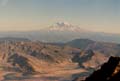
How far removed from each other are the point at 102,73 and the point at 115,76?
7.93 metres

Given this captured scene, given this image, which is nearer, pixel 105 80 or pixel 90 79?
pixel 105 80

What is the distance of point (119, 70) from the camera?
235ft

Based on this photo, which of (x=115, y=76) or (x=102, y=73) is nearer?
(x=115, y=76)

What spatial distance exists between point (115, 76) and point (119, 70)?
3.11 m

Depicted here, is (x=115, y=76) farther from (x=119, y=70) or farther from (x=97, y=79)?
(x=97, y=79)

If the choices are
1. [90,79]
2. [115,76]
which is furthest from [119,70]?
[90,79]

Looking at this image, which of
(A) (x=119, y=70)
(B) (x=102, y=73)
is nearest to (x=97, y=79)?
(B) (x=102, y=73)

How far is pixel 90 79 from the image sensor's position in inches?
3110

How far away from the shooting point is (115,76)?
6925cm

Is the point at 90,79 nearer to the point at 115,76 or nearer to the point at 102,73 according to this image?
the point at 102,73

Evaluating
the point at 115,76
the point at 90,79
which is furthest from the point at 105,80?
the point at 90,79

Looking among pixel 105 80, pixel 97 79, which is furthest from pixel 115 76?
pixel 97 79

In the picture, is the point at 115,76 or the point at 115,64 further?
the point at 115,64

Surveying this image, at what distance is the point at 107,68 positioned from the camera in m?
77.2
